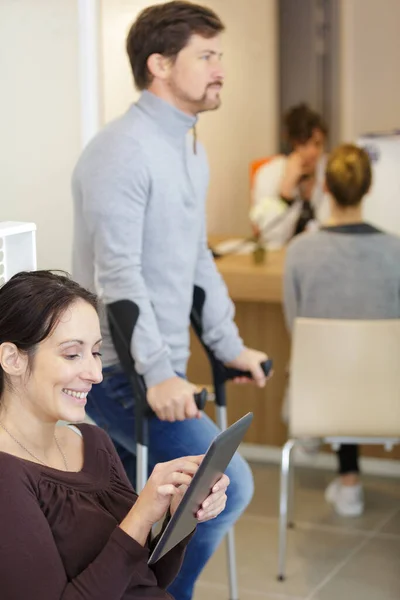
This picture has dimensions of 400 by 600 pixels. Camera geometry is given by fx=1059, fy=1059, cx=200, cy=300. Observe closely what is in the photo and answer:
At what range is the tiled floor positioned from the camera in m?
3.37

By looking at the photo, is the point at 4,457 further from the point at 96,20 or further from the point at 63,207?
the point at 96,20

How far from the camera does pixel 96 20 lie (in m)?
2.73

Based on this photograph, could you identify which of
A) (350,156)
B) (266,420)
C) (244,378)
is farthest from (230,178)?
(244,378)

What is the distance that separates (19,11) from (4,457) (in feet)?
4.38

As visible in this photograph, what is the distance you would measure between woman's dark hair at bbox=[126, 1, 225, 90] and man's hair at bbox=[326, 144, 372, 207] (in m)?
1.27

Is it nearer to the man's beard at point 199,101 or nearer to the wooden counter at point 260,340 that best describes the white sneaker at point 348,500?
the wooden counter at point 260,340

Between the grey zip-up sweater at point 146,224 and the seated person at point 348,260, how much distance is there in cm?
116

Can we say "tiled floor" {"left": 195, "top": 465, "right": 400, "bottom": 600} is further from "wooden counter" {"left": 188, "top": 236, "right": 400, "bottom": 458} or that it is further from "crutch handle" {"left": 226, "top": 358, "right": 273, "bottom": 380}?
"crutch handle" {"left": 226, "top": 358, "right": 273, "bottom": 380}

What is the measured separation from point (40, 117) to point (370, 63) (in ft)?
19.0

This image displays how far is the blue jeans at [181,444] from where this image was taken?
8.13 ft

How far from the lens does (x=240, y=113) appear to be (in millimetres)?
6805

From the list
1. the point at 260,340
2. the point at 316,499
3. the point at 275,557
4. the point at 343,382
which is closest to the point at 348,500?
the point at 316,499

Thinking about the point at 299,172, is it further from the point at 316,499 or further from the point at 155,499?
the point at 155,499

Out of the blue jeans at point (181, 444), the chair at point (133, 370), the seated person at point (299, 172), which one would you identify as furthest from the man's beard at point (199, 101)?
the seated person at point (299, 172)
